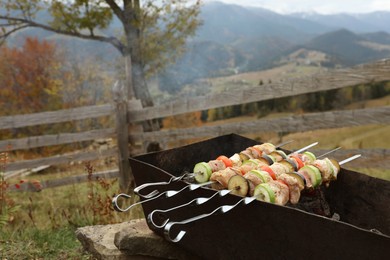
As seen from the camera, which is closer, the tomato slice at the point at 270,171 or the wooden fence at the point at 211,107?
the tomato slice at the point at 270,171

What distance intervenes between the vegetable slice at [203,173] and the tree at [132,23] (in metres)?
10.7

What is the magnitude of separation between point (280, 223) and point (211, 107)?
3.37 metres

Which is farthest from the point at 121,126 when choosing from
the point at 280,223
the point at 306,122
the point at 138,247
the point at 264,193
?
the point at 280,223

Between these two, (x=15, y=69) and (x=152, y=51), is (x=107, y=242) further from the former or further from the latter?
(x=15, y=69)

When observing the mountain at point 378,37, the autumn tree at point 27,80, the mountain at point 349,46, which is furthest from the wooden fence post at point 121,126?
the mountain at point 378,37

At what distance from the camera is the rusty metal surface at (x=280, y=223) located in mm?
1540

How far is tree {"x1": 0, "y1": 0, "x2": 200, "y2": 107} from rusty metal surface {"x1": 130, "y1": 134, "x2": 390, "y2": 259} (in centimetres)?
1056

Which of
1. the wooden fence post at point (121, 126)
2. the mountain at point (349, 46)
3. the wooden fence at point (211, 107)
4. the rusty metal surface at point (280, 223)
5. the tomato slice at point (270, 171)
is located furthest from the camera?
the mountain at point (349, 46)

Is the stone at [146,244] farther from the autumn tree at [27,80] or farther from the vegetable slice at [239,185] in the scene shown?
the autumn tree at [27,80]

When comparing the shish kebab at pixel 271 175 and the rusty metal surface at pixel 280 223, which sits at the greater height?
the shish kebab at pixel 271 175

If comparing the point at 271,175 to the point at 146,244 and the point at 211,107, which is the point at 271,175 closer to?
the point at 146,244

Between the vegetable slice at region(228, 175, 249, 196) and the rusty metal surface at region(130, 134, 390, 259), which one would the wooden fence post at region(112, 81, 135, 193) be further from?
the vegetable slice at region(228, 175, 249, 196)

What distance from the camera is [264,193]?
6.13 feet

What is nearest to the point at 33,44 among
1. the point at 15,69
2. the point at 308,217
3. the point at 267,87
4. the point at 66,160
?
the point at 15,69
